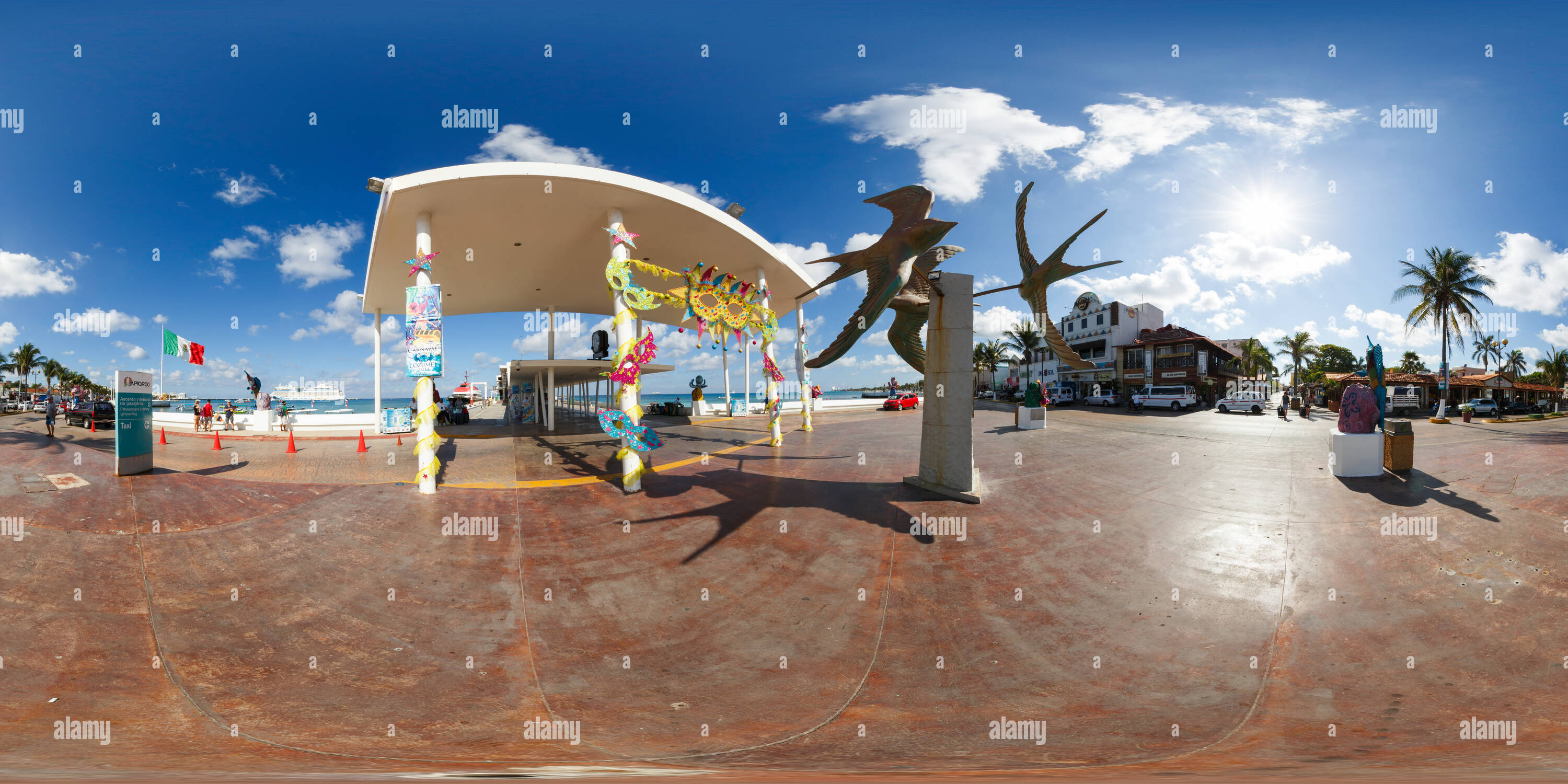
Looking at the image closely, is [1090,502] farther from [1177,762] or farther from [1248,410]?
[1248,410]

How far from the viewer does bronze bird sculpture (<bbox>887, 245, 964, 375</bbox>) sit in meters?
9.06

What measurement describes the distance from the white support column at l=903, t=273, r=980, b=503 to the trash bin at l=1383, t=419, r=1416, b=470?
25.7 feet

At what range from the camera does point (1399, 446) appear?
9391mm

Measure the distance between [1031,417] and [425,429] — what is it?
62.8 ft

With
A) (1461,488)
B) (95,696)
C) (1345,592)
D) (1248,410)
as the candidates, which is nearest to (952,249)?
(1345,592)

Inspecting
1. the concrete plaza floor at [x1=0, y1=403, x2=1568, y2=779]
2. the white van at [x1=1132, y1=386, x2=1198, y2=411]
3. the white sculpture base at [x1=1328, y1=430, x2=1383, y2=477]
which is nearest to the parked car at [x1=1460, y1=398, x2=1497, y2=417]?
the white van at [x1=1132, y1=386, x2=1198, y2=411]

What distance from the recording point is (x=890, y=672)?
420 centimetres

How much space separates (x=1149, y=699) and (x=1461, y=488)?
9331 mm

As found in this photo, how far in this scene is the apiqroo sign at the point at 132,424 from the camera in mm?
10336

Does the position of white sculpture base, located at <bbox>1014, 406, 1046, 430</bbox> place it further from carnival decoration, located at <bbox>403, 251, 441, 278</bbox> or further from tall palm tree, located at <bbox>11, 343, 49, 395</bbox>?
tall palm tree, located at <bbox>11, 343, 49, 395</bbox>

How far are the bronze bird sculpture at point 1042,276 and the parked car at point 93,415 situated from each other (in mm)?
30758

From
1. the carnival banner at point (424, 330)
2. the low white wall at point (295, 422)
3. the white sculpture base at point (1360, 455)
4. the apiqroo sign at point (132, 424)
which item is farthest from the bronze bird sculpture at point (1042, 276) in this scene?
the low white wall at point (295, 422)

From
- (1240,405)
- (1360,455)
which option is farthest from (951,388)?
(1240,405)

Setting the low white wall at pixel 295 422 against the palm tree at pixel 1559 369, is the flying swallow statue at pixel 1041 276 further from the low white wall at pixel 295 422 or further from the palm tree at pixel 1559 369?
the palm tree at pixel 1559 369
